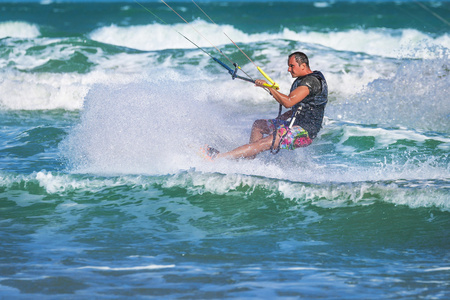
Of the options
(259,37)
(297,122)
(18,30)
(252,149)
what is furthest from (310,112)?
(18,30)

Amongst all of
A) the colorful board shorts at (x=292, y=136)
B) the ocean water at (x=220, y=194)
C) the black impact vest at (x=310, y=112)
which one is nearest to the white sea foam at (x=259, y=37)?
the ocean water at (x=220, y=194)

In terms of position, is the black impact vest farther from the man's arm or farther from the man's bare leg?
the man's bare leg

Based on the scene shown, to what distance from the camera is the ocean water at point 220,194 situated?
4484 millimetres

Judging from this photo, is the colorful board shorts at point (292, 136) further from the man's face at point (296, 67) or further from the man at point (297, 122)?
A: the man's face at point (296, 67)

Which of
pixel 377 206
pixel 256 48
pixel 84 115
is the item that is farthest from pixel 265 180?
pixel 256 48

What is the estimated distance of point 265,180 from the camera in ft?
22.7

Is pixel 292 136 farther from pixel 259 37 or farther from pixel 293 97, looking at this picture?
pixel 259 37

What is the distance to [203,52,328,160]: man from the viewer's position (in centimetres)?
690

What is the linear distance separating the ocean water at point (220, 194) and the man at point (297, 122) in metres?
0.23

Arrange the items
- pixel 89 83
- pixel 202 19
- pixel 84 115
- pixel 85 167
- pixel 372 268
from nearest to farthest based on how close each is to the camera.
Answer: pixel 372 268, pixel 85 167, pixel 84 115, pixel 89 83, pixel 202 19

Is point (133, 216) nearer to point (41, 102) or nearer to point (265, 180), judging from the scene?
point (265, 180)

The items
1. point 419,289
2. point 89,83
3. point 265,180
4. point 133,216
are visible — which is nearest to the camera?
point 419,289

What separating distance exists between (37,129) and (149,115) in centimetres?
308

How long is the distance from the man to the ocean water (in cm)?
23
